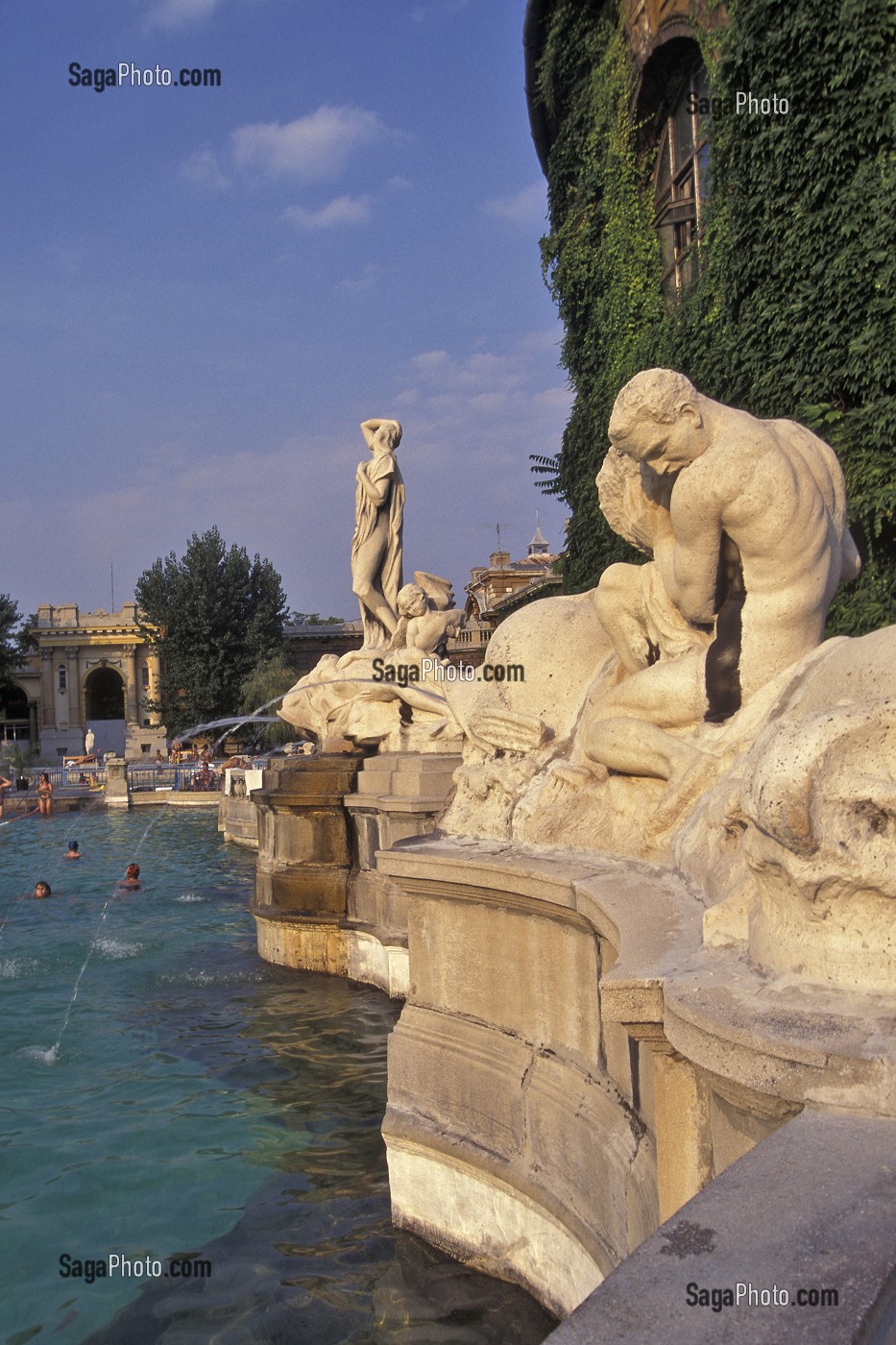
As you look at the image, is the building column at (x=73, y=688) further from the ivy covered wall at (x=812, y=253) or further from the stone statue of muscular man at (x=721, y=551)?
the stone statue of muscular man at (x=721, y=551)

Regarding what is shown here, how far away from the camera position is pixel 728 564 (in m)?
3.67

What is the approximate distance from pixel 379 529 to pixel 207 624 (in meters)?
33.6

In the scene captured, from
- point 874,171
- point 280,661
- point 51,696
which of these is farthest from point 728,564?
point 51,696

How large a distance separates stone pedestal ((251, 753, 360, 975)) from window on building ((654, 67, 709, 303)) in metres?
8.76

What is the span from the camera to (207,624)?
44.0 meters

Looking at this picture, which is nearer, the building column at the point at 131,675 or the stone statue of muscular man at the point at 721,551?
the stone statue of muscular man at the point at 721,551

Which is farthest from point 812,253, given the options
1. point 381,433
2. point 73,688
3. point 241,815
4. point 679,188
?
point 73,688

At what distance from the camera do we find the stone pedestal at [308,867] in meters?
8.24

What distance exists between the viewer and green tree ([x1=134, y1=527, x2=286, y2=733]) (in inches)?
1715

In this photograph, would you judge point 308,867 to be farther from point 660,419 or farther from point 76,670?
point 76,670

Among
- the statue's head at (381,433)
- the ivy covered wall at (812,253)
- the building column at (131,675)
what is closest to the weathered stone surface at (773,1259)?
the ivy covered wall at (812,253)

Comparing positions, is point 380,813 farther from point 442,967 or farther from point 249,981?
point 442,967

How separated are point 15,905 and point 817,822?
1126cm

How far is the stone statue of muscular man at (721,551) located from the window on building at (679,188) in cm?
1149
